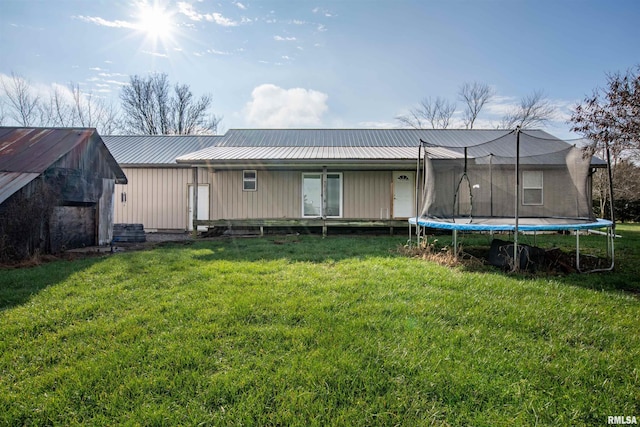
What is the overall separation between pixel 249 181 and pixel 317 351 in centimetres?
889

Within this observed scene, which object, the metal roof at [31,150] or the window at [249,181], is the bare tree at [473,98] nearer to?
the window at [249,181]

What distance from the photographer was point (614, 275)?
4582 mm

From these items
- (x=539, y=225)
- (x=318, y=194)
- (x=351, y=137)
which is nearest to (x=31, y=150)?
(x=318, y=194)

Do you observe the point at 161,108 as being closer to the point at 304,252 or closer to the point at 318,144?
the point at 318,144

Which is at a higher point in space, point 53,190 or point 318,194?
point 318,194

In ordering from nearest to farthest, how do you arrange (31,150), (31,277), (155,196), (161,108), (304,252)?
(31,277), (304,252), (31,150), (155,196), (161,108)

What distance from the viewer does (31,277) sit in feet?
13.9

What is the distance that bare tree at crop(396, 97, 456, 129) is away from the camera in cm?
2739

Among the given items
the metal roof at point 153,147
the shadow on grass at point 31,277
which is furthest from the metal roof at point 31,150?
the metal roof at point 153,147

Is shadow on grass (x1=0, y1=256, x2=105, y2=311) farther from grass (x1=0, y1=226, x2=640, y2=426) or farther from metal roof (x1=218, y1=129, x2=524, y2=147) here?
metal roof (x1=218, y1=129, x2=524, y2=147)

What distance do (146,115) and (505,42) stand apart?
88.7ft

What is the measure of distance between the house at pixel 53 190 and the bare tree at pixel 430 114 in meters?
24.9

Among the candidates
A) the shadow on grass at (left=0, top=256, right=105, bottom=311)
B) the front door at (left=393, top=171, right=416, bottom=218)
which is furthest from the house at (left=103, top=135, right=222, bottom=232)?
the front door at (left=393, top=171, right=416, bottom=218)

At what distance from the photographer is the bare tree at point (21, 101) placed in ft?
64.5
